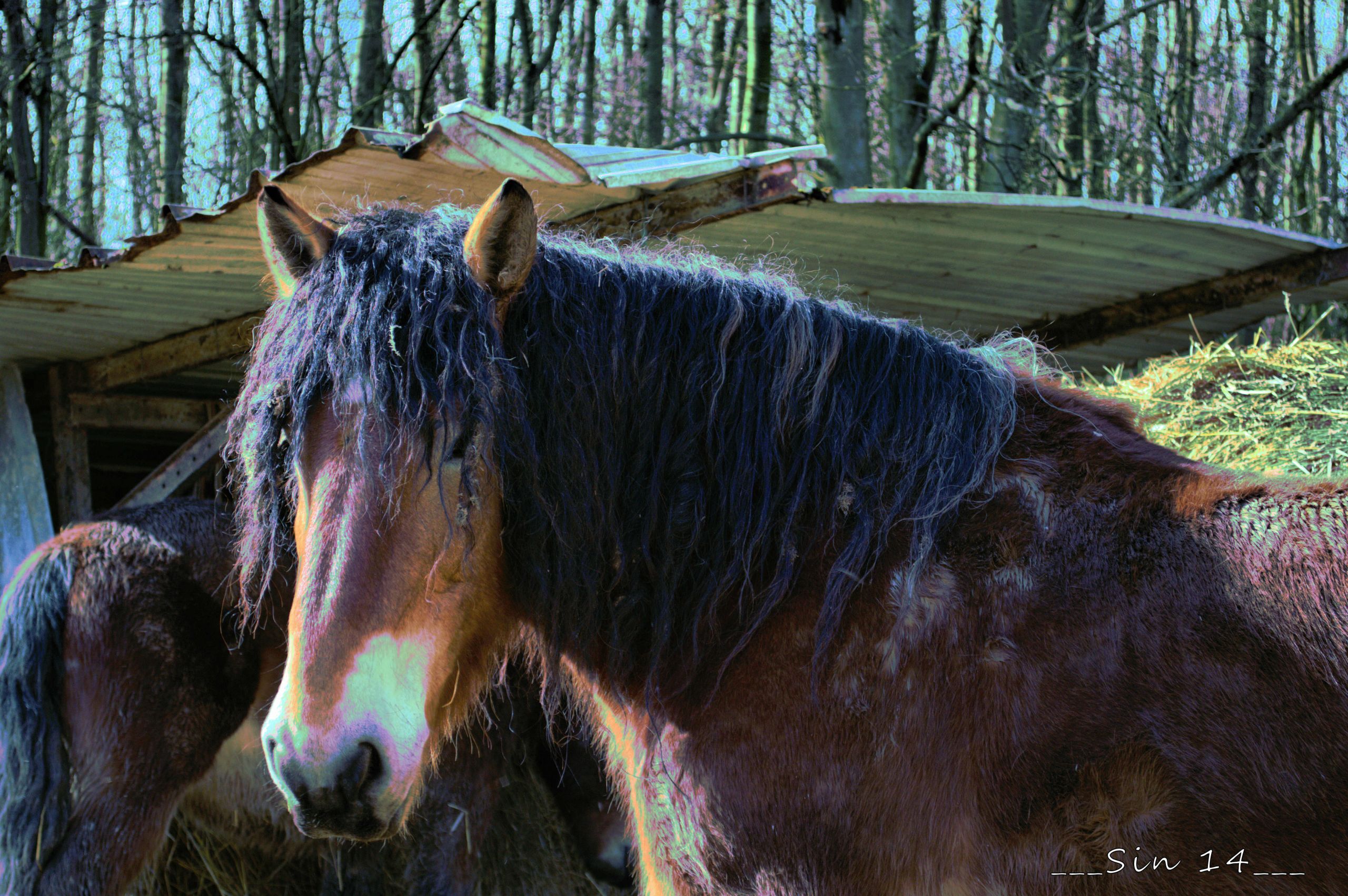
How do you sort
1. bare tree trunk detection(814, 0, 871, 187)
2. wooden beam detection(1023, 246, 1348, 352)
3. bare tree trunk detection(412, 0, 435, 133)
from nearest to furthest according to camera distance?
Answer: wooden beam detection(1023, 246, 1348, 352), bare tree trunk detection(814, 0, 871, 187), bare tree trunk detection(412, 0, 435, 133)

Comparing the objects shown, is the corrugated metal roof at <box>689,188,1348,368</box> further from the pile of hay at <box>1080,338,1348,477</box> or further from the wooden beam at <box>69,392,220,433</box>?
the wooden beam at <box>69,392,220,433</box>

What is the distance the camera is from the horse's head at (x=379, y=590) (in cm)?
152

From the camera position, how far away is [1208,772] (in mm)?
1521

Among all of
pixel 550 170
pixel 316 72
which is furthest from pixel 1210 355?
pixel 316 72

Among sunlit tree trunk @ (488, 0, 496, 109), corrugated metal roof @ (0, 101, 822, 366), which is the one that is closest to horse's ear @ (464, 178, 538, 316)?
corrugated metal roof @ (0, 101, 822, 366)

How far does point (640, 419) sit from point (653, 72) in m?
9.43

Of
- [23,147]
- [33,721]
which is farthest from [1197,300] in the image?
[23,147]

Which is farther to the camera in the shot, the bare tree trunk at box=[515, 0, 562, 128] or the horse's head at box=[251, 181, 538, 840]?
the bare tree trunk at box=[515, 0, 562, 128]

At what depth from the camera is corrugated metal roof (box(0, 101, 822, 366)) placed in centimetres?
320

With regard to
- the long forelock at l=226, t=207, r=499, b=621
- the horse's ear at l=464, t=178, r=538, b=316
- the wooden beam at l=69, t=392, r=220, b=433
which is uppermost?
the horse's ear at l=464, t=178, r=538, b=316

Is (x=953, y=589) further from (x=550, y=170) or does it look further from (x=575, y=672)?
(x=550, y=170)

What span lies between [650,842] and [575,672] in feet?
1.20

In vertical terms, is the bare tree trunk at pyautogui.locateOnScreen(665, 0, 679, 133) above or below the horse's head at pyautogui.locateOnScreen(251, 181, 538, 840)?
above

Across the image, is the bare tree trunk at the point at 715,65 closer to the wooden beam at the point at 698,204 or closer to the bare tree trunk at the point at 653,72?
the bare tree trunk at the point at 653,72
